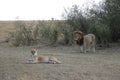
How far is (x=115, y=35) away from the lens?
2592 centimetres

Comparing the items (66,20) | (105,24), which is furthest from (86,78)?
(66,20)

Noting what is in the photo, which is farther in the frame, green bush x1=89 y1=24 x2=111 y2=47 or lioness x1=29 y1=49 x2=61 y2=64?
green bush x1=89 y1=24 x2=111 y2=47

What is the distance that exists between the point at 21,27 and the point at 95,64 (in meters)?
15.2

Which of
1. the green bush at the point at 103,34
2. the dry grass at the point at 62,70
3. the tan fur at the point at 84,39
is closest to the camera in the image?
the dry grass at the point at 62,70

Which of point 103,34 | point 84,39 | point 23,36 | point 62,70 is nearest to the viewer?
point 62,70

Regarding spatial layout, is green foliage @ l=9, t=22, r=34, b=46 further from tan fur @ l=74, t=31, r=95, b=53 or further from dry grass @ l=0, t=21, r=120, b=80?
dry grass @ l=0, t=21, r=120, b=80

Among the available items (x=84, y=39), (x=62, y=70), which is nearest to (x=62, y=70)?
(x=62, y=70)

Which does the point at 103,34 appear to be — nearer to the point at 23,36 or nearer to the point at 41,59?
the point at 23,36

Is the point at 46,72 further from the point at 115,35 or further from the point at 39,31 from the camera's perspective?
the point at 39,31

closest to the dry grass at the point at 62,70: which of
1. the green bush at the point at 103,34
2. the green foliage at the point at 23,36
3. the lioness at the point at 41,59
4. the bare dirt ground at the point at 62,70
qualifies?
the bare dirt ground at the point at 62,70

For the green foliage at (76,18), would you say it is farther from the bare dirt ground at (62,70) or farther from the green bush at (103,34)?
the bare dirt ground at (62,70)

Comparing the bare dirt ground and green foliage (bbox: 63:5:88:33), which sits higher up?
green foliage (bbox: 63:5:88:33)

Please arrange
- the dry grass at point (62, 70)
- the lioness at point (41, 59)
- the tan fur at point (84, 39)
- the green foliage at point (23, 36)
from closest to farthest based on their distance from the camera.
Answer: the dry grass at point (62, 70) < the lioness at point (41, 59) < the tan fur at point (84, 39) < the green foliage at point (23, 36)

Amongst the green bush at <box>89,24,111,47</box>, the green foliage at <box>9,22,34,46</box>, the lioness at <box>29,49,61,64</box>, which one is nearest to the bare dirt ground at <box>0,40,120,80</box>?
the lioness at <box>29,49,61,64</box>
